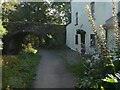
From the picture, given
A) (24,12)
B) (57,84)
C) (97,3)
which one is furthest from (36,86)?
(24,12)

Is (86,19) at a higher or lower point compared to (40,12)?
lower

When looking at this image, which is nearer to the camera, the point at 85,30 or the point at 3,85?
the point at 3,85

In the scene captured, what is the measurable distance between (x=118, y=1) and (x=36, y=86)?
933 centimetres

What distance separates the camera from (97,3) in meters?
21.8

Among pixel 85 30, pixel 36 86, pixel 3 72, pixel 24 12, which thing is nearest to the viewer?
pixel 36 86

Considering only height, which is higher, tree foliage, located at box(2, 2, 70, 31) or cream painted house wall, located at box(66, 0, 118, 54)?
tree foliage, located at box(2, 2, 70, 31)

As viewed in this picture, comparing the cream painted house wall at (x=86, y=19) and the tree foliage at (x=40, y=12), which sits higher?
the tree foliage at (x=40, y=12)

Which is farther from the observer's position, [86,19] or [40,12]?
[40,12]

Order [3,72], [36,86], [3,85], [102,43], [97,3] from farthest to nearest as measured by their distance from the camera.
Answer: [97,3], [3,72], [36,86], [3,85], [102,43]

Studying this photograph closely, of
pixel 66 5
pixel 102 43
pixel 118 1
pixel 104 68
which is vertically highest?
pixel 66 5

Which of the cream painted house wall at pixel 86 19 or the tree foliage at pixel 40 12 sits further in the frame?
the tree foliage at pixel 40 12

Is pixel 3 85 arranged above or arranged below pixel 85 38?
below

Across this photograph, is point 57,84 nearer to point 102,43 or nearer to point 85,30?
point 102,43

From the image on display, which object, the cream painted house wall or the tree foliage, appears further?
the tree foliage
